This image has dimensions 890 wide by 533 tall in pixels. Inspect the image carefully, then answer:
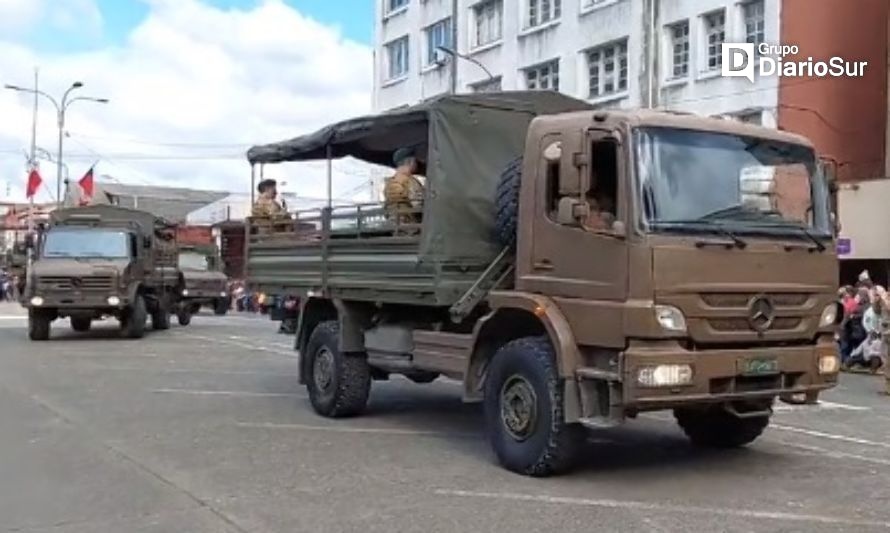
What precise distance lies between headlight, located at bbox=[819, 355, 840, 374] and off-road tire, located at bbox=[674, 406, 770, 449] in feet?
3.16

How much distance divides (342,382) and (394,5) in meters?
40.9

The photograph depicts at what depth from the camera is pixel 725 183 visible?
7.52 meters

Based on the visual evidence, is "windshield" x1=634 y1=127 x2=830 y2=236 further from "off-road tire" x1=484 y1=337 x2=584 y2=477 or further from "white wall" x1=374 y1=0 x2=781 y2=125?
"white wall" x1=374 y1=0 x2=781 y2=125

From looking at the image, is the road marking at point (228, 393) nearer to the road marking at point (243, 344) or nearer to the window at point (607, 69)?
the road marking at point (243, 344)

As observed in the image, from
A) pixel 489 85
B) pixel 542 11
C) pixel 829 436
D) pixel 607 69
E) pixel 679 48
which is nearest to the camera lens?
pixel 829 436

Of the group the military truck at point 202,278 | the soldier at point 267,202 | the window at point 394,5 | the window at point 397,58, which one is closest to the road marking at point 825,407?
the soldier at point 267,202

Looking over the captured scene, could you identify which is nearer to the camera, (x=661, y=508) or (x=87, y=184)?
(x=661, y=508)

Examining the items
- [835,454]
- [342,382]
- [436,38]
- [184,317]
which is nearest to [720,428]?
[835,454]

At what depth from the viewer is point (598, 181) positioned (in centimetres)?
756

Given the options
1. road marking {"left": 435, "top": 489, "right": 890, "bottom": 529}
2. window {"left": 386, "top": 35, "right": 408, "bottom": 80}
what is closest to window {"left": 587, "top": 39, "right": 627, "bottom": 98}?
window {"left": 386, "top": 35, "right": 408, "bottom": 80}

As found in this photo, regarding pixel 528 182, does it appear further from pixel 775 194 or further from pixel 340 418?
pixel 340 418

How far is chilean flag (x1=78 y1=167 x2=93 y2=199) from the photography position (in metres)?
44.3

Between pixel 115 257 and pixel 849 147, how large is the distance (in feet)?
64.6

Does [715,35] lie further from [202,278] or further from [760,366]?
[760,366]
